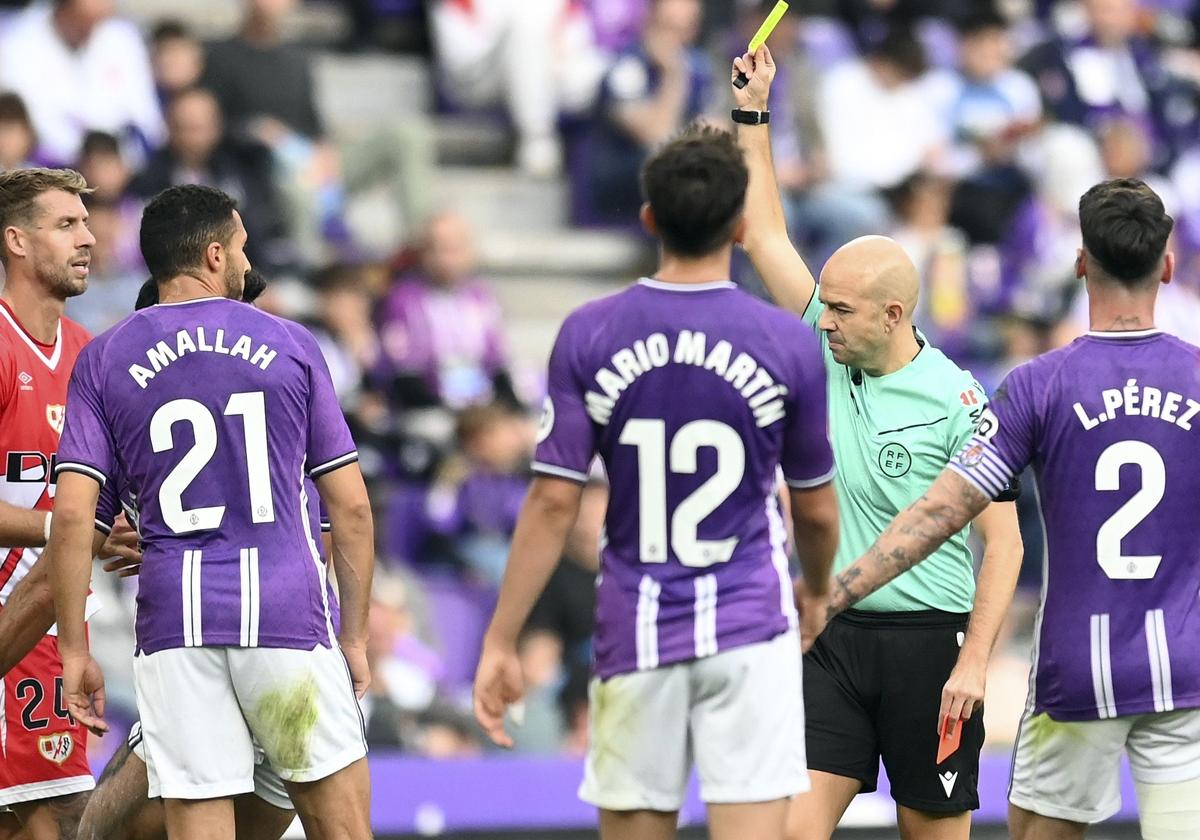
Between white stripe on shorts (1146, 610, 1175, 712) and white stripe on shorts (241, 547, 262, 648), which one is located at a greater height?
white stripe on shorts (241, 547, 262, 648)

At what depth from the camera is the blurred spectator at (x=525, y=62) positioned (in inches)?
546

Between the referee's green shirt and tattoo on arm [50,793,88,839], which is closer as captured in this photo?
the referee's green shirt

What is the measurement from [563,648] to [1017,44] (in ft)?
24.2

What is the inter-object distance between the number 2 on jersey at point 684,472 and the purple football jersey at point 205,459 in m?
1.16

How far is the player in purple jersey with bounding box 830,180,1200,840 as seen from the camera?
220 inches

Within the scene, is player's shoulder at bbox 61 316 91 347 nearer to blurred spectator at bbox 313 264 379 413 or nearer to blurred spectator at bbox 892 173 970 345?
blurred spectator at bbox 313 264 379 413

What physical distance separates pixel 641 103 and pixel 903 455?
24.4 ft

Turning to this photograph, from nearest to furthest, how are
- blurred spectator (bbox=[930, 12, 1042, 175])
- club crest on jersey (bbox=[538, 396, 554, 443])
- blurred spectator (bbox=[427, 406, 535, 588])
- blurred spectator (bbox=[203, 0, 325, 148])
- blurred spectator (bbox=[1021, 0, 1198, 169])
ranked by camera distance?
club crest on jersey (bbox=[538, 396, 554, 443])
blurred spectator (bbox=[427, 406, 535, 588])
blurred spectator (bbox=[203, 0, 325, 148])
blurred spectator (bbox=[930, 12, 1042, 175])
blurred spectator (bbox=[1021, 0, 1198, 169])

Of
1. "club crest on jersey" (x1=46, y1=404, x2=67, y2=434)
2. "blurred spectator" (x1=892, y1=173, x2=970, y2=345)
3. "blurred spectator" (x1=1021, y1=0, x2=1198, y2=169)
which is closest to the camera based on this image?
"club crest on jersey" (x1=46, y1=404, x2=67, y2=434)

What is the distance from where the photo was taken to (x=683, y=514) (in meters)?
5.22

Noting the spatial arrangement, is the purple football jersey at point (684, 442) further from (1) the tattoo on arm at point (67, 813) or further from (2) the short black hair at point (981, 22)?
(2) the short black hair at point (981, 22)

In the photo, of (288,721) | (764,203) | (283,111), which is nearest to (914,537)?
(764,203)

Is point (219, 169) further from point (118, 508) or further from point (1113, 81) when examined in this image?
point (1113, 81)

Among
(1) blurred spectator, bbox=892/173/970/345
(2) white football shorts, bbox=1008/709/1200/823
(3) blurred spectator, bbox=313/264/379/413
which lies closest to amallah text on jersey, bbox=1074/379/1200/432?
(2) white football shorts, bbox=1008/709/1200/823
